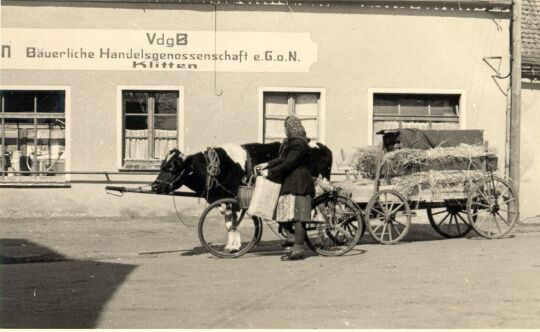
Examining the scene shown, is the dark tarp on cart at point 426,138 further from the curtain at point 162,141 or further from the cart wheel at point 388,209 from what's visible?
the curtain at point 162,141

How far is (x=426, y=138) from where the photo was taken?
11125 mm

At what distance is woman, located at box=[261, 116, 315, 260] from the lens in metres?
9.48

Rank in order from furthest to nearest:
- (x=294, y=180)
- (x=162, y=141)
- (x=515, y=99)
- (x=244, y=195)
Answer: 1. (x=162, y=141)
2. (x=515, y=99)
3. (x=244, y=195)
4. (x=294, y=180)

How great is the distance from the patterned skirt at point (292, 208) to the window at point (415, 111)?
6.52 m

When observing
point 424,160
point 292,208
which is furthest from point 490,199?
point 292,208

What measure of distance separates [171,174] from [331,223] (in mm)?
2234

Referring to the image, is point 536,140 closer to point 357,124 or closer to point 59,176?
point 357,124

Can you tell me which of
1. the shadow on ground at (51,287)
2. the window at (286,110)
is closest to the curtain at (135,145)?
the window at (286,110)

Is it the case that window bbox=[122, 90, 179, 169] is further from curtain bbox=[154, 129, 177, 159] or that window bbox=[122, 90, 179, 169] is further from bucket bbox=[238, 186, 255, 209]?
bucket bbox=[238, 186, 255, 209]

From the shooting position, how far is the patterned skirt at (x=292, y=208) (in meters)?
9.52

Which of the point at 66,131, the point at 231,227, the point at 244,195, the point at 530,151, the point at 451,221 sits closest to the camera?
the point at 244,195

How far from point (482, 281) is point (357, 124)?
775 cm

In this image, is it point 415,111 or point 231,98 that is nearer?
point 231,98

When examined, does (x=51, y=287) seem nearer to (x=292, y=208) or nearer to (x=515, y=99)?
(x=292, y=208)
